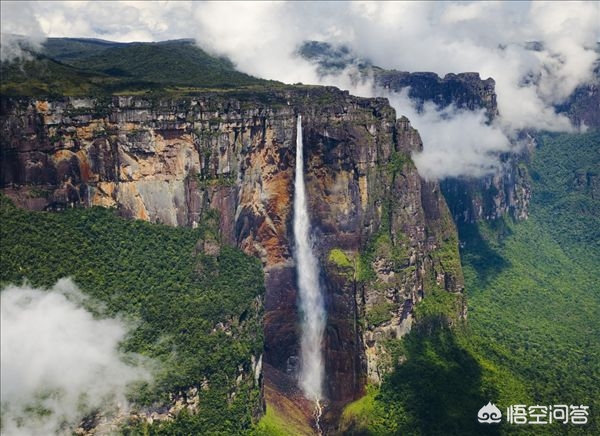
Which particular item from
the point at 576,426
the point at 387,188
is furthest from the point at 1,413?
the point at 576,426

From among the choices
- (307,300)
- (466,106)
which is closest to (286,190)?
(307,300)

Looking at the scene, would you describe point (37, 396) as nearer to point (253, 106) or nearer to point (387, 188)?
point (253, 106)

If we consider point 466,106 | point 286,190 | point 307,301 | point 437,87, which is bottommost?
point 307,301

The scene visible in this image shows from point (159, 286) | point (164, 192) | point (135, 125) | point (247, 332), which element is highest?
point (135, 125)

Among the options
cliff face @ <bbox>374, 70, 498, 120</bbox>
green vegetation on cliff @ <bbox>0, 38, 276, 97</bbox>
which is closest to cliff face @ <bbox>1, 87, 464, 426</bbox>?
green vegetation on cliff @ <bbox>0, 38, 276, 97</bbox>

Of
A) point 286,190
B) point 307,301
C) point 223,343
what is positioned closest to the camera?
point 223,343

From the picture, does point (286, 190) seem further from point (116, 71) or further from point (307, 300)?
point (116, 71)
